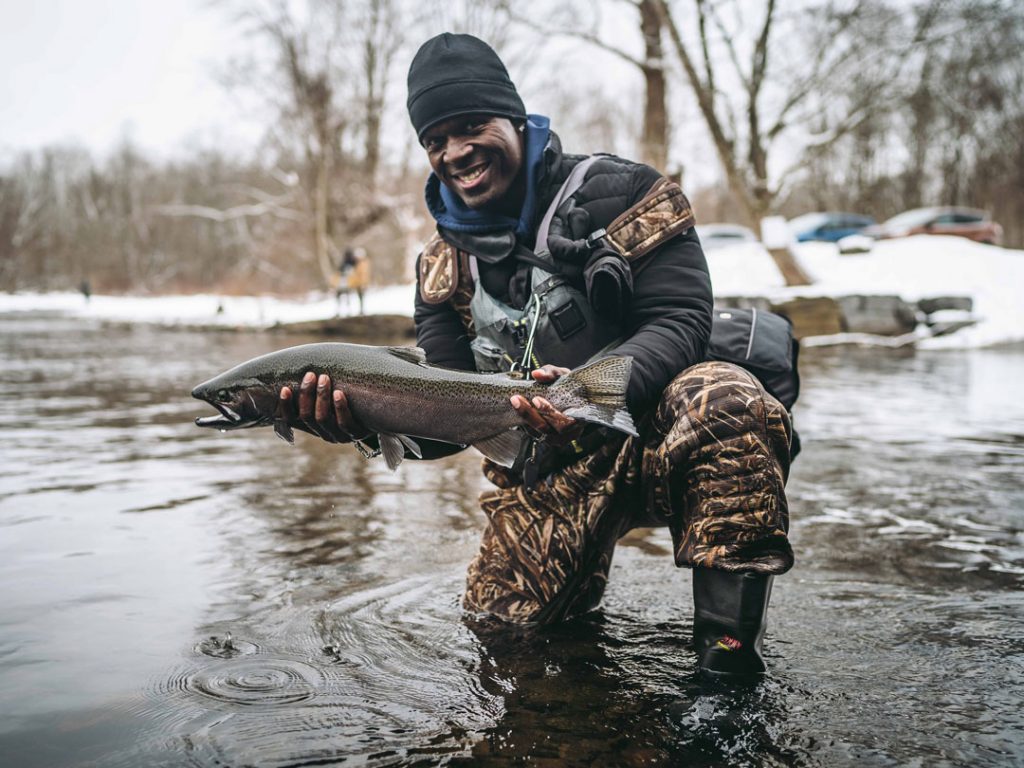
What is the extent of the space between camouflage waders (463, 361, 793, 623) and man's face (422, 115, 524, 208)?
0.97 meters

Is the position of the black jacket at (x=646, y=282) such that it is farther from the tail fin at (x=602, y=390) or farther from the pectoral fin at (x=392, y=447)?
the pectoral fin at (x=392, y=447)

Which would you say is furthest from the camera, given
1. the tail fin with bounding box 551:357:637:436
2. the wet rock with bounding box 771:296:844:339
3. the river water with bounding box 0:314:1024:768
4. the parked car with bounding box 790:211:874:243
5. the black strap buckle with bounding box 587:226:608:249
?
the parked car with bounding box 790:211:874:243

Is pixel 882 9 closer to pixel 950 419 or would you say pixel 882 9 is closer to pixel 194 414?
pixel 950 419

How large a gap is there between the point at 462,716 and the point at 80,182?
85.5 m

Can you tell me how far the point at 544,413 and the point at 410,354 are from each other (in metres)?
0.48

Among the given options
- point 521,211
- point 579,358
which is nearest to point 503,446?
point 579,358

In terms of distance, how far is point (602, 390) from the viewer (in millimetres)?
2447

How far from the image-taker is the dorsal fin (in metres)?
2.67

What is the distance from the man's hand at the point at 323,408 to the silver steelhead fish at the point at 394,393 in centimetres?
2

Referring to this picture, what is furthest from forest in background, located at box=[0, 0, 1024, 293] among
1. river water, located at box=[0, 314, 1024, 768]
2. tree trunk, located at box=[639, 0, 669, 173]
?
river water, located at box=[0, 314, 1024, 768]

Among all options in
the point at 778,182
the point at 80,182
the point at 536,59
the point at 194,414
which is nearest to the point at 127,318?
the point at 536,59

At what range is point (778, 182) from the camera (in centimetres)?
1991

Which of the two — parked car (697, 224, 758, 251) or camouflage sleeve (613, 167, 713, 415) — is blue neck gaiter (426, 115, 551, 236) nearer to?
camouflage sleeve (613, 167, 713, 415)

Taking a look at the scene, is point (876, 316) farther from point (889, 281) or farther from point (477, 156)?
point (477, 156)
